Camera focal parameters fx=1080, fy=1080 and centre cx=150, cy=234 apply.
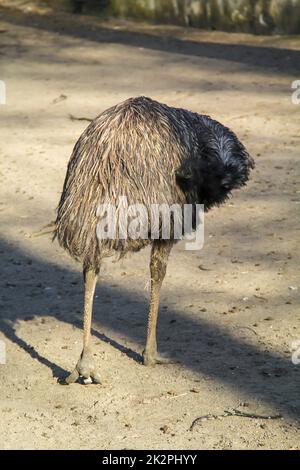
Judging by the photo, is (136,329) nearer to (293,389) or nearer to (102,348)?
(102,348)

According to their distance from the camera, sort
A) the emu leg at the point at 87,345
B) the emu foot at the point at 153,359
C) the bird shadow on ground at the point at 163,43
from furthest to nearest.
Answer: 1. the bird shadow on ground at the point at 163,43
2. the emu foot at the point at 153,359
3. the emu leg at the point at 87,345

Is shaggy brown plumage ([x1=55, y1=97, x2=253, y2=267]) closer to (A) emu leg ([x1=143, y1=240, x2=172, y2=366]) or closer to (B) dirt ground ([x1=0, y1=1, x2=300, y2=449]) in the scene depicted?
(A) emu leg ([x1=143, y1=240, x2=172, y2=366])

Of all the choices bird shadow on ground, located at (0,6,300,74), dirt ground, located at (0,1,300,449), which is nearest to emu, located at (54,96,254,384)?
dirt ground, located at (0,1,300,449)

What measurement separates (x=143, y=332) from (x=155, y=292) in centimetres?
56

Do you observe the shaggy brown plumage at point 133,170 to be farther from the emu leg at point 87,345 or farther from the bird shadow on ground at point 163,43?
the bird shadow on ground at point 163,43

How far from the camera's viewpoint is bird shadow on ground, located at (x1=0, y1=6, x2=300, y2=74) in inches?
474

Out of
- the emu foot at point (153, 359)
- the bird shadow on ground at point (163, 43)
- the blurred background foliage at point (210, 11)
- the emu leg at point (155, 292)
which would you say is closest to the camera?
the emu leg at point (155, 292)

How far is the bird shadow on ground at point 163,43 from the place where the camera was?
474 inches

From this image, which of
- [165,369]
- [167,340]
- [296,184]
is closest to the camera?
[165,369]

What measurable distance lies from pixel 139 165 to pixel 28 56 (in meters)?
7.84

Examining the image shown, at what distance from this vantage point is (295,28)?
12.8 meters

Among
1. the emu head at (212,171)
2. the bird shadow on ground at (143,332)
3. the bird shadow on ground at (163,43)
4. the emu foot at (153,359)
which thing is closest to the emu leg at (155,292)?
the emu foot at (153,359)

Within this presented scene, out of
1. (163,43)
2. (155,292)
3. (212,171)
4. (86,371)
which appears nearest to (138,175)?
(212,171)

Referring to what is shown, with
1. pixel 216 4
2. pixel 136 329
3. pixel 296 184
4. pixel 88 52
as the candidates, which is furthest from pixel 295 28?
pixel 136 329
